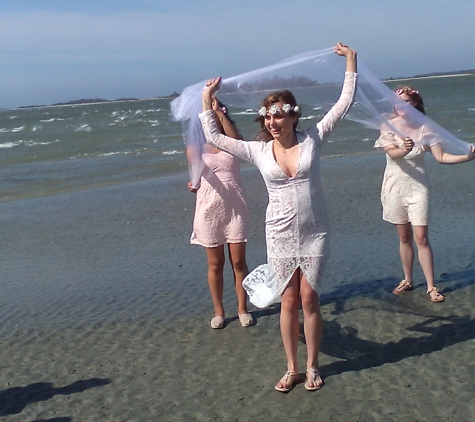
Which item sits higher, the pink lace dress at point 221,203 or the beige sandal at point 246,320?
the pink lace dress at point 221,203

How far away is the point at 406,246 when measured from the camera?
5500 mm

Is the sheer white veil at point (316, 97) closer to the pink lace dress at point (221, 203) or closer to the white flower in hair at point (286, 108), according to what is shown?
the pink lace dress at point (221, 203)

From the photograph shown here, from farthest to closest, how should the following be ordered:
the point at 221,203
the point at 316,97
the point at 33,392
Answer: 1. the point at 221,203
2. the point at 316,97
3. the point at 33,392

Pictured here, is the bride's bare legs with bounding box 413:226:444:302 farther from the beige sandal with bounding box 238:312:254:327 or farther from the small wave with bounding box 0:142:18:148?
the small wave with bounding box 0:142:18:148

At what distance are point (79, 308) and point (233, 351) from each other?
1833 mm

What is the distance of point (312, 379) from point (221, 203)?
1.55 meters

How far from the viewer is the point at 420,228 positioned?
5.25m

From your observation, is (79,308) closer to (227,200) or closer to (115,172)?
(227,200)

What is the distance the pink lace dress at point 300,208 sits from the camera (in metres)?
3.85

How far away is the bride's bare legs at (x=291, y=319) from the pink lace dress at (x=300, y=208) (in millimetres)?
52

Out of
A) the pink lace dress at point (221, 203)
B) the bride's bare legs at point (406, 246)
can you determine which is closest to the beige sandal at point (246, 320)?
the pink lace dress at point (221, 203)

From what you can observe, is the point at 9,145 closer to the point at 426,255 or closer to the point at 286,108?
the point at 426,255

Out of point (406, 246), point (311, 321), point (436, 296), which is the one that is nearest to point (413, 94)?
point (406, 246)

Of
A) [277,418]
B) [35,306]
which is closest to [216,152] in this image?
[277,418]
